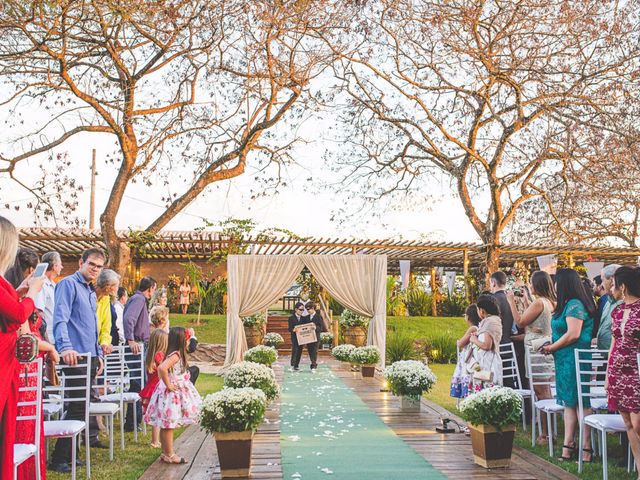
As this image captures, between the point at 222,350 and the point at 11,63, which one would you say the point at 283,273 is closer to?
the point at 222,350

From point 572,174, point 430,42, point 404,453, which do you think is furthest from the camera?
point 572,174

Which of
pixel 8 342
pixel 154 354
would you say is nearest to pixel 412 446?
pixel 154 354

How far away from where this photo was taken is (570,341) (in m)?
5.39

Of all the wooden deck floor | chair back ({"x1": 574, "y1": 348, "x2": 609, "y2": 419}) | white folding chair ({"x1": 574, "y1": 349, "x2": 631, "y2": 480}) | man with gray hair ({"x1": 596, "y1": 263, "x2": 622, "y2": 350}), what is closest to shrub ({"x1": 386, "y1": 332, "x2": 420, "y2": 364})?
the wooden deck floor

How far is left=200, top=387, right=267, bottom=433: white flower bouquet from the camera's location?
15.6 ft

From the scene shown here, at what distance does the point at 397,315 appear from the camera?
18641 millimetres

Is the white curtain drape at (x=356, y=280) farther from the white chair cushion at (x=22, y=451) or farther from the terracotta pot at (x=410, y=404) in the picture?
the white chair cushion at (x=22, y=451)

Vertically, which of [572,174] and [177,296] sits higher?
[572,174]

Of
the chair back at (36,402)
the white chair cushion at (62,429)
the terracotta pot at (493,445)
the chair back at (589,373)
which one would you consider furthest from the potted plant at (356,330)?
the chair back at (36,402)

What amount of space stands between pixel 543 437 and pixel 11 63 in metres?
10.9

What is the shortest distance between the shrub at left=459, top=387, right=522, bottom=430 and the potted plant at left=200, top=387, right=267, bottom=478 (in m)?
1.64

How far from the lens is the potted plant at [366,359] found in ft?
38.7

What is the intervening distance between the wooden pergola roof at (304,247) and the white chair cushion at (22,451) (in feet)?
38.0

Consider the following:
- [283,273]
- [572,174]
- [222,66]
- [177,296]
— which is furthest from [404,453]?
[177,296]
